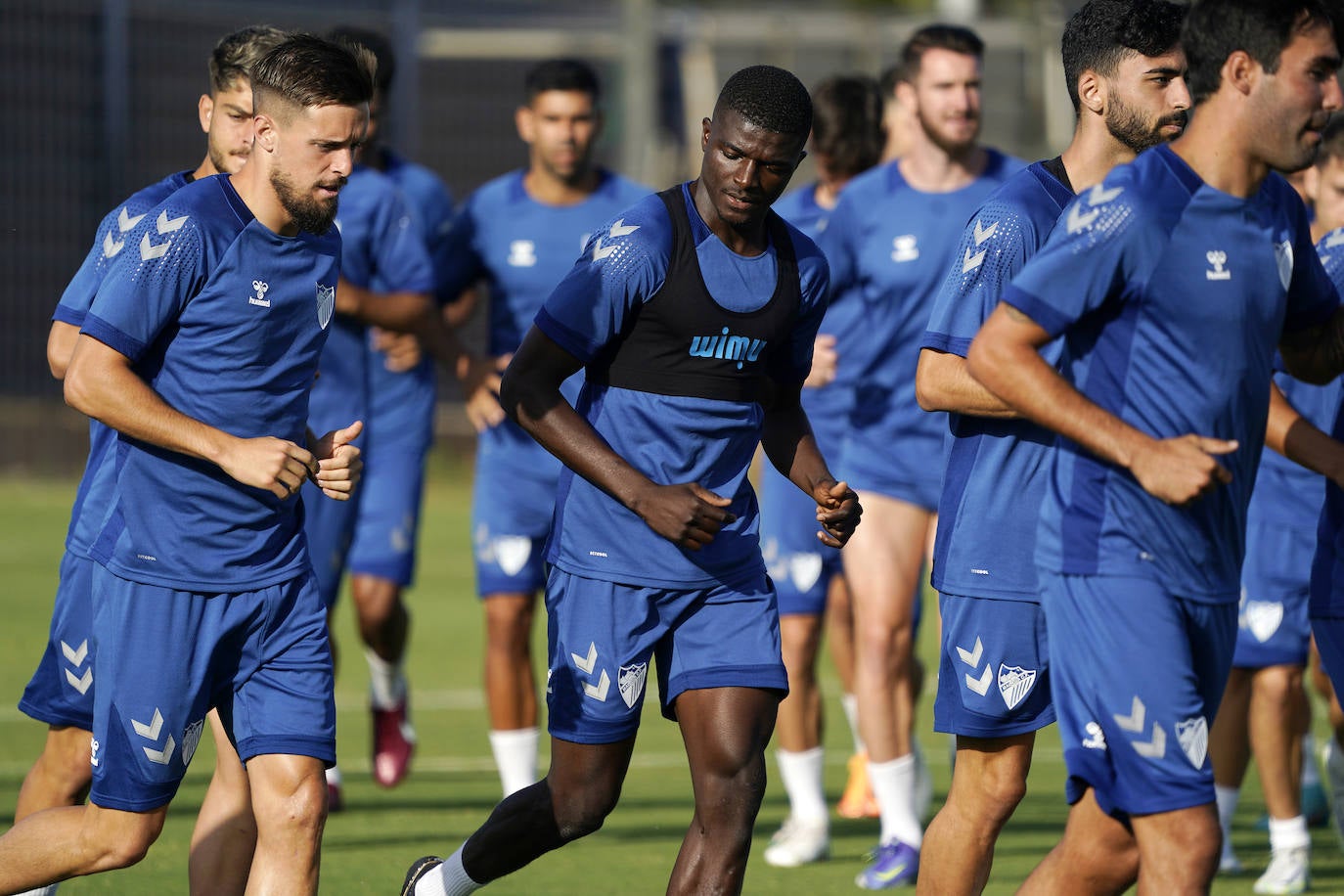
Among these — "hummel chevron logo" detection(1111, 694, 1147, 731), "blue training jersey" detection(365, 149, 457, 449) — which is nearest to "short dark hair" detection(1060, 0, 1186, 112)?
"hummel chevron logo" detection(1111, 694, 1147, 731)

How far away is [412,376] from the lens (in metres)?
9.88

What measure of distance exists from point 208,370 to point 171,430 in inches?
10.5

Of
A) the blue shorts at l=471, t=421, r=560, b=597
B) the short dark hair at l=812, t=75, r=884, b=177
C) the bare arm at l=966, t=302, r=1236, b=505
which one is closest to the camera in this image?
the bare arm at l=966, t=302, r=1236, b=505

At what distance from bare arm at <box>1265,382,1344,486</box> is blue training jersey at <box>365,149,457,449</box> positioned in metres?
4.73

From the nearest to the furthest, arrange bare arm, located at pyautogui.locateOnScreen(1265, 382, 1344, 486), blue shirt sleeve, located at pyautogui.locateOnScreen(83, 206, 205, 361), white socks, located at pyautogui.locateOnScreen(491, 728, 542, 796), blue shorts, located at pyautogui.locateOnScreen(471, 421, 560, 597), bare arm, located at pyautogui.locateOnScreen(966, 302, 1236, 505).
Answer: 1. bare arm, located at pyautogui.locateOnScreen(966, 302, 1236, 505)
2. blue shirt sleeve, located at pyautogui.locateOnScreen(83, 206, 205, 361)
3. bare arm, located at pyautogui.locateOnScreen(1265, 382, 1344, 486)
4. white socks, located at pyautogui.locateOnScreen(491, 728, 542, 796)
5. blue shorts, located at pyautogui.locateOnScreen(471, 421, 560, 597)

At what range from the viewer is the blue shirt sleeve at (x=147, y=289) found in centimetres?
522

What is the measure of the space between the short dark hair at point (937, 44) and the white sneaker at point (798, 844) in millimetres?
3017

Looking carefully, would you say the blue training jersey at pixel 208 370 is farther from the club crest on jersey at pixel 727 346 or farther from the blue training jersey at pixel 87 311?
the club crest on jersey at pixel 727 346

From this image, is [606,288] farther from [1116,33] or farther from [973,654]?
[1116,33]

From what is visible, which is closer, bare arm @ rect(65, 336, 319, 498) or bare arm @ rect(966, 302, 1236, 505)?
bare arm @ rect(966, 302, 1236, 505)

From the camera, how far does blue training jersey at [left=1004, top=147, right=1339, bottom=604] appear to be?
180 inches

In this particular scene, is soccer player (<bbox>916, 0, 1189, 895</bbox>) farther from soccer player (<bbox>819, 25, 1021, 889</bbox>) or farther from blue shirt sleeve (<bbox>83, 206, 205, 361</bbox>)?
soccer player (<bbox>819, 25, 1021, 889</bbox>)

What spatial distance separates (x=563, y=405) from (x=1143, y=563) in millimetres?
1686

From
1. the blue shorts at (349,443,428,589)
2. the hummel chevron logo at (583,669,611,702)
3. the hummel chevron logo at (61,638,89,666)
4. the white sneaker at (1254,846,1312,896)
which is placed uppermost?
the hummel chevron logo at (61,638,89,666)
